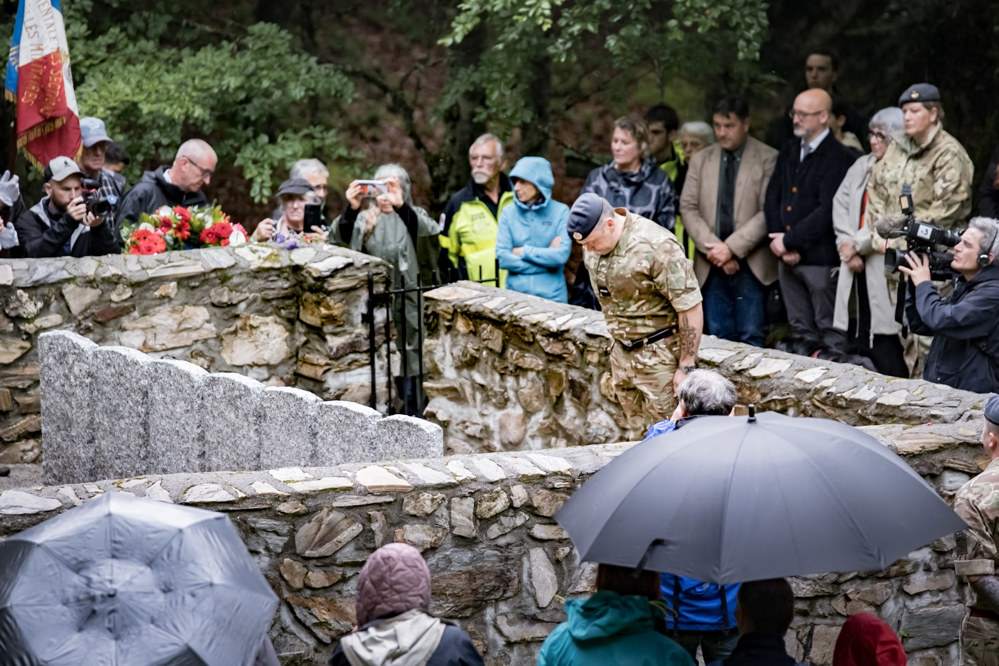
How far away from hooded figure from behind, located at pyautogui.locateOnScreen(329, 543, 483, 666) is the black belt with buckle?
10.8 ft

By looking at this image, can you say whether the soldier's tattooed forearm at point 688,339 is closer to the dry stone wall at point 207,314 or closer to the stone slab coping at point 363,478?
the stone slab coping at point 363,478

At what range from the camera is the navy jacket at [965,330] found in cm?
661

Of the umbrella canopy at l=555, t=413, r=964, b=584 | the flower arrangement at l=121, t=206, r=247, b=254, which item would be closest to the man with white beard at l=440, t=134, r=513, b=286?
the flower arrangement at l=121, t=206, r=247, b=254

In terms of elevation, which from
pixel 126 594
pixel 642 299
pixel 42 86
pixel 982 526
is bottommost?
pixel 982 526

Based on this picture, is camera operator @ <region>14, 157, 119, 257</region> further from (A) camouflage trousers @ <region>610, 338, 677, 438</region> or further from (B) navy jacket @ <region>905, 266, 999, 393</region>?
(B) navy jacket @ <region>905, 266, 999, 393</region>

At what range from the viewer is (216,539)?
350 cm

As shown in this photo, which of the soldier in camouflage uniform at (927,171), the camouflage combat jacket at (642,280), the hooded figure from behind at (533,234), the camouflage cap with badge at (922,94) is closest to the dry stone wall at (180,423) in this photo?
the camouflage combat jacket at (642,280)

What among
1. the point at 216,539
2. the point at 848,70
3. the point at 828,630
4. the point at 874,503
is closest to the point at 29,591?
the point at 216,539

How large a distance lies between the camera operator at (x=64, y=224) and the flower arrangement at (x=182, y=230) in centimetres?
23

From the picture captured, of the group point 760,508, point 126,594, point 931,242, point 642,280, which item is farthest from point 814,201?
point 126,594

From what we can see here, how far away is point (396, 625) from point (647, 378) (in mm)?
3409

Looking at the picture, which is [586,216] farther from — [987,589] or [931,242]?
[987,589]

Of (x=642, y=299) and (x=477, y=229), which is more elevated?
(x=477, y=229)

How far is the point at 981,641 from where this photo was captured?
4223mm
